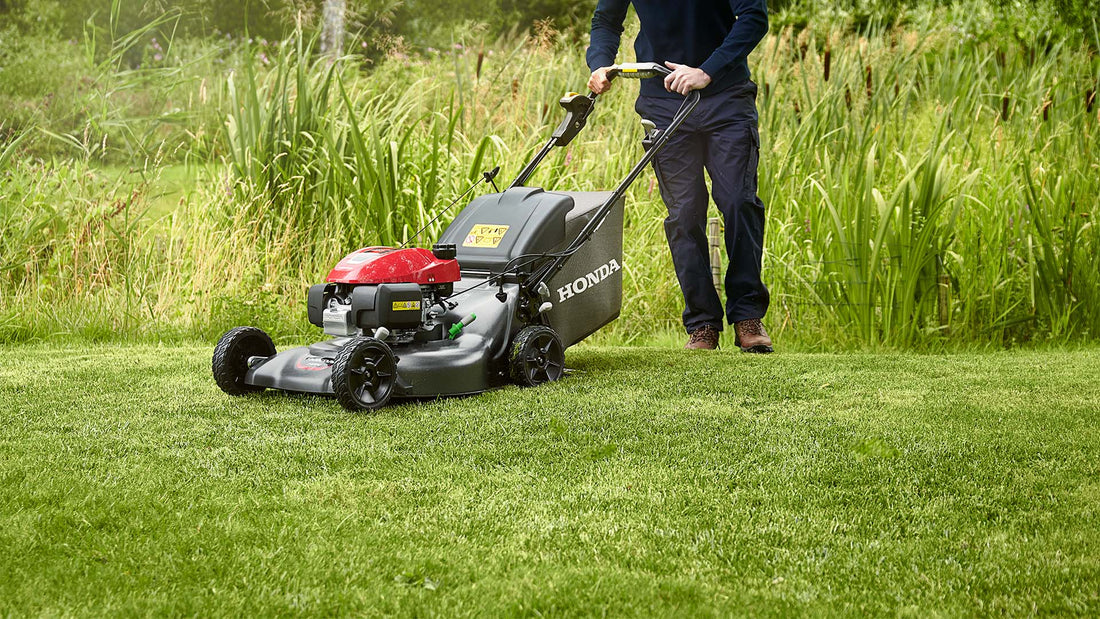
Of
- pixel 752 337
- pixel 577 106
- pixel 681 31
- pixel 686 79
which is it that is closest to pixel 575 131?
pixel 577 106

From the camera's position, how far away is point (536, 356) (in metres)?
3.35

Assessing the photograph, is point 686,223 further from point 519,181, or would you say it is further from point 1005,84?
point 1005,84

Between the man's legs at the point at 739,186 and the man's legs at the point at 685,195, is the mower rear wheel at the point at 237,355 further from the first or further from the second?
the man's legs at the point at 739,186

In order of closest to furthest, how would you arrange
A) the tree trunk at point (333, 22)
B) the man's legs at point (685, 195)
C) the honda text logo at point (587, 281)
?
the honda text logo at point (587, 281)
the man's legs at point (685, 195)
the tree trunk at point (333, 22)

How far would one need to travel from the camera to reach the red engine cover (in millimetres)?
2969

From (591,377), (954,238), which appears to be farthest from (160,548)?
(954,238)

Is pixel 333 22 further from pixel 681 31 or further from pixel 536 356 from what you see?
pixel 536 356

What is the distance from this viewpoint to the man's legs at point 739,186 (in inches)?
156

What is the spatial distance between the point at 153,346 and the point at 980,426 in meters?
3.07

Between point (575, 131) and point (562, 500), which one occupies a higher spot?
point (575, 131)

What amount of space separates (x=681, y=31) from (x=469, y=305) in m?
1.42

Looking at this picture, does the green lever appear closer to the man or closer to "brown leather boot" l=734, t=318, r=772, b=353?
the man

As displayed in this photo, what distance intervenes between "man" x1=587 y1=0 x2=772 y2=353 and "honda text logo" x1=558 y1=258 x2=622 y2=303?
450 mm

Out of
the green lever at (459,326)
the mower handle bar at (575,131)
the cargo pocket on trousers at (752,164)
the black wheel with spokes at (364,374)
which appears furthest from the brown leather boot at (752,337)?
the black wheel with spokes at (364,374)
